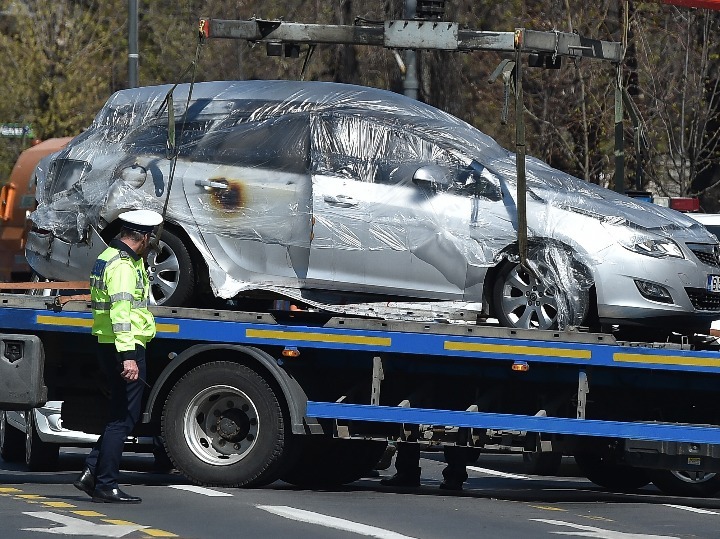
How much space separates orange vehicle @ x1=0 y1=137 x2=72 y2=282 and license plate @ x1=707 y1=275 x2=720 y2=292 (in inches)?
598

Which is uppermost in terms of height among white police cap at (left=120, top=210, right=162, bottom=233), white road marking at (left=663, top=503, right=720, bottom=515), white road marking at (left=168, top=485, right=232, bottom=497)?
white police cap at (left=120, top=210, right=162, bottom=233)

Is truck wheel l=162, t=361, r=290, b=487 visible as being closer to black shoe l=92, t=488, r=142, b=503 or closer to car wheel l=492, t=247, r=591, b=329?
black shoe l=92, t=488, r=142, b=503

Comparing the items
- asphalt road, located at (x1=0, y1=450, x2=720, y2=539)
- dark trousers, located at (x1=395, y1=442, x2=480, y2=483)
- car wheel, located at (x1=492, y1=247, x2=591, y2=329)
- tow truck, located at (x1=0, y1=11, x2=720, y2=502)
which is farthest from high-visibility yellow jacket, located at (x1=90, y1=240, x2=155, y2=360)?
car wheel, located at (x1=492, y1=247, x2=591, y2=329)

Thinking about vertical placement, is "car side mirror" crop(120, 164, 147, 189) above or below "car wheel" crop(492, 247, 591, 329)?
above

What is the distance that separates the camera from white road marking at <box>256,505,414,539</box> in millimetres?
8766

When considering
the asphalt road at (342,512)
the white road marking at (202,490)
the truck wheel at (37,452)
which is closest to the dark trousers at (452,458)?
the asphalt road at (342,512)

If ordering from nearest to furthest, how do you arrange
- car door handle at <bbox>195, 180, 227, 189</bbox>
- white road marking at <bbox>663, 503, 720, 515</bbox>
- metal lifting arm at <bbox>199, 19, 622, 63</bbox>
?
white road marking at <bbox>663, 503, 720, 515</bbox>, car door handle at <bbox>195, 180, 227, 189</bbox>, metal lifting arm at <bbox>199, 19, 622, 63</bbox>

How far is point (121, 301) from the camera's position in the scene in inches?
390

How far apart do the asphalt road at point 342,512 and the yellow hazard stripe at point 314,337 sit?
3.32ft

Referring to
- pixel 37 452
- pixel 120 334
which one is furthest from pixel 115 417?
pixel 37 452

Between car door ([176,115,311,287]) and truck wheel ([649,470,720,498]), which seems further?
truck wheel ([649,470,720,498])

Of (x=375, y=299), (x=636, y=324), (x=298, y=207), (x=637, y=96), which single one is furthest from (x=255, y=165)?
(x=637, y=96)

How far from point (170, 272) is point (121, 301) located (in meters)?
1.53

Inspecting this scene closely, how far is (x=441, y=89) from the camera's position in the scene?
22.4m
